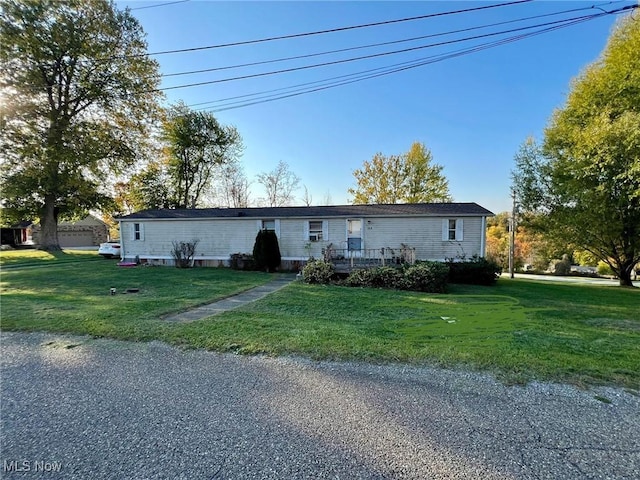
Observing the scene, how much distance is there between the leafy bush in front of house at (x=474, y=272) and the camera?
39.1 feet

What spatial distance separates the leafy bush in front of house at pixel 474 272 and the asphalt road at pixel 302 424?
9555mm

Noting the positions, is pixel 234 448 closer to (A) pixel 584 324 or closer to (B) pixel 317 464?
(B) pixel 317 464

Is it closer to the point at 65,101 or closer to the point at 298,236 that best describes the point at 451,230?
the point at 298,236

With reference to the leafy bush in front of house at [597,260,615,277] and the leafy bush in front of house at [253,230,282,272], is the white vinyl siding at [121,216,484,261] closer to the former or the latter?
the leafy bush in front of house at [253,230,282,272]

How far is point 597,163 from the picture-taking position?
11.7m

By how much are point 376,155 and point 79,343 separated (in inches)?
1092

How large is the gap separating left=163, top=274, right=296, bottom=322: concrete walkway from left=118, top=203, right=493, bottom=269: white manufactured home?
13.3 feet

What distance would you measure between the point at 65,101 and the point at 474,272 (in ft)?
89.6

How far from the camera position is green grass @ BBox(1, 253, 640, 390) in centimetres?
368

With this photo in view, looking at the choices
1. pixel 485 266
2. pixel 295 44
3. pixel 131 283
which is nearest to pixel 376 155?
pixel 485 266

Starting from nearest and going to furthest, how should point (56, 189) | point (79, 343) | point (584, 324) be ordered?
point (79, 343)
point (584, 324)
point (56, 189)

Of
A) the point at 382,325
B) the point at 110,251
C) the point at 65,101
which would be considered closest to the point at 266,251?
the point at 382,325

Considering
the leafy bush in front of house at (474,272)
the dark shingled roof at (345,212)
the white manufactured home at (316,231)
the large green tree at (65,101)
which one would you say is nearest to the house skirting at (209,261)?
the white manufactured home at (316,231)

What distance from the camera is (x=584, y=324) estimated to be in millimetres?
5688
